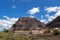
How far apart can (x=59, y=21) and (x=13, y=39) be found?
17160 cm

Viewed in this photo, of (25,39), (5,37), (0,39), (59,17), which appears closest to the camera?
(0,39)

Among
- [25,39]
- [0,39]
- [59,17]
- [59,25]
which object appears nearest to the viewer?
[0,39]

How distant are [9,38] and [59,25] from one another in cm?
16375

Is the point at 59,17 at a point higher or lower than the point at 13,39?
higher

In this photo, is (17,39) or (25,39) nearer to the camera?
(17,39)

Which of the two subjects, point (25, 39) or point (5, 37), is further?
point (25, 39)

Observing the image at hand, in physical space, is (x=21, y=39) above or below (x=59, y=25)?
below

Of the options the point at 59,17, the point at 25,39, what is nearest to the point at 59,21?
the point at 59,17

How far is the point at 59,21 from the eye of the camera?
623 ft

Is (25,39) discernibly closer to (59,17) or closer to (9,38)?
(9,38)

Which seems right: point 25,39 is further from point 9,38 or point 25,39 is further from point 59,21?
point 59,21

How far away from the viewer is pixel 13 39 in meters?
20.4

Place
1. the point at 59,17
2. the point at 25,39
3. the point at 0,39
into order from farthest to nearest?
the point at 59,17, the point at 25,39, the point at 0,39

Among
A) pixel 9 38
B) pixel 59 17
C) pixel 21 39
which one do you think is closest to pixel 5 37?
pixel 9 38
